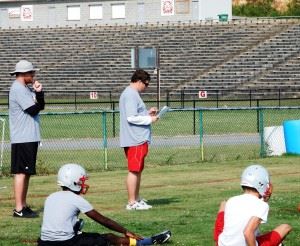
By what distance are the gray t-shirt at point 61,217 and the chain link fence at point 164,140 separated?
37.5 ft

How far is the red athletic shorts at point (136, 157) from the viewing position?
592 inches

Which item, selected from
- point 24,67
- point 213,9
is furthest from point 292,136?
point 213,9

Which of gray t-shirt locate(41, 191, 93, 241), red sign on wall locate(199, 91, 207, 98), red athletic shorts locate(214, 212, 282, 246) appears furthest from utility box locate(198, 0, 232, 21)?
red athletic shorts locate(214, 212, 282, 246)

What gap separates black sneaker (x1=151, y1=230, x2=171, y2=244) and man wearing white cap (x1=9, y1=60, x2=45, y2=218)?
2900mm

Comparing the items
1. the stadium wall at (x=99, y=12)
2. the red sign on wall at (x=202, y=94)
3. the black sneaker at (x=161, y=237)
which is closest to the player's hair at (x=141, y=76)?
the black sneaker at (x=161, y=237)

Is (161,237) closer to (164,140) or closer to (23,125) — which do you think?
(23,125)

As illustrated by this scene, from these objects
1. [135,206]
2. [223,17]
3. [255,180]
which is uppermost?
[255,180]

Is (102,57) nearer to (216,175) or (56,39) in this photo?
(56,39)

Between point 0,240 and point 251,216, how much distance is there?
4175 millimetres

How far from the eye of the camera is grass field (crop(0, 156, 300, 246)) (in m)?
13.3

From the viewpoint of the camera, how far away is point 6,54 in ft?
240

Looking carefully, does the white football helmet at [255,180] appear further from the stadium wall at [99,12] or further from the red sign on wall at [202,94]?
the stadium wall at [99,12]

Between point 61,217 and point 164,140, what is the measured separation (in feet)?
66.4

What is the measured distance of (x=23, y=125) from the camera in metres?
14.6
